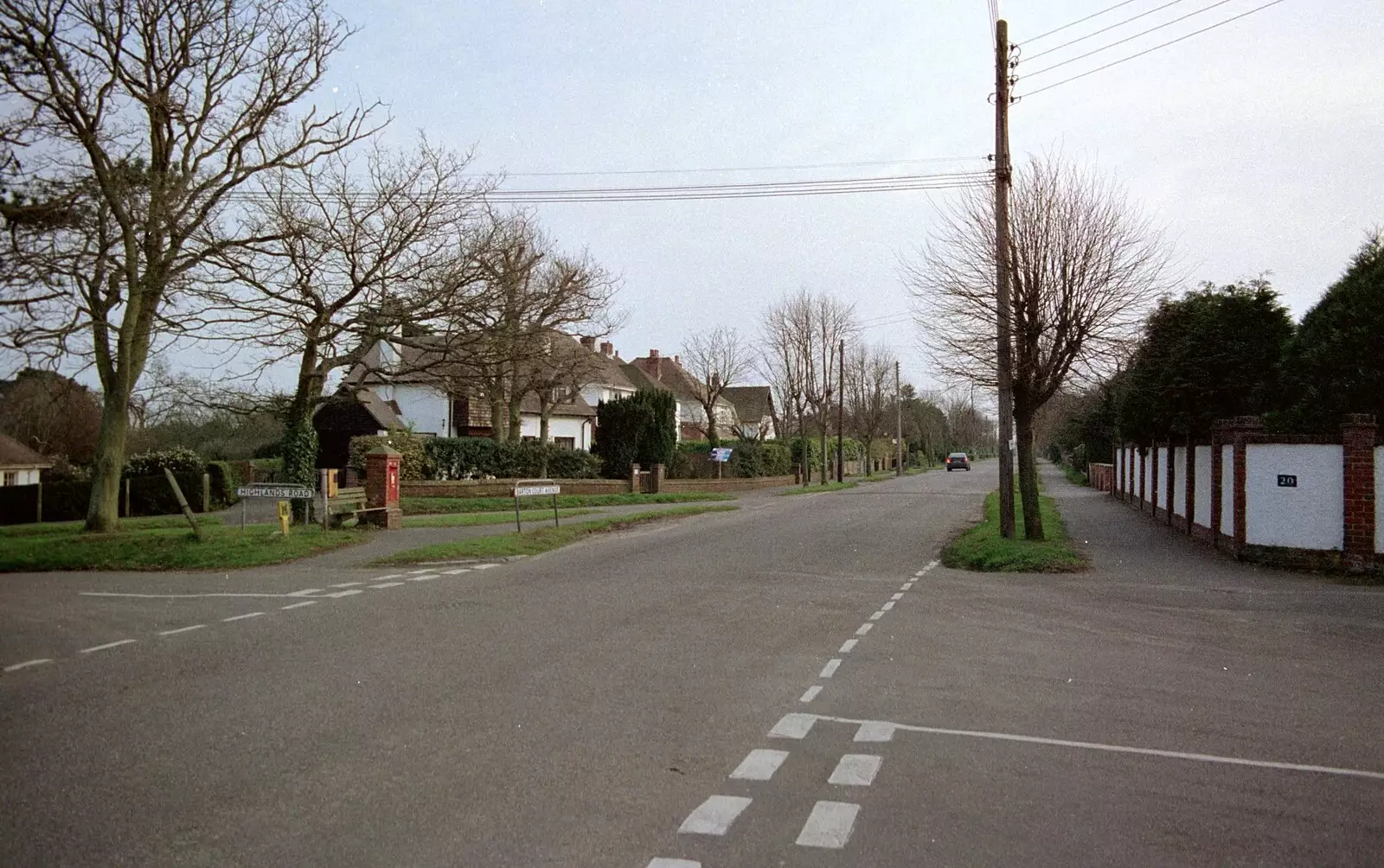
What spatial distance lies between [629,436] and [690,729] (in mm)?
37412

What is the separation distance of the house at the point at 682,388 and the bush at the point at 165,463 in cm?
4813

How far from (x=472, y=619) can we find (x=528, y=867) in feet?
22.0

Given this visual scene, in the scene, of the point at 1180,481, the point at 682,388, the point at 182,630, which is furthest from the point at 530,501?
the point at 682,388

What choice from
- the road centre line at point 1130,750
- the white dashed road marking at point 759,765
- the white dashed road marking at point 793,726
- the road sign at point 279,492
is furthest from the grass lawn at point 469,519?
the white dashed road marking at point 759,765

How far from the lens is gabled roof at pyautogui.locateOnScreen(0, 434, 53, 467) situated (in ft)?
27.5

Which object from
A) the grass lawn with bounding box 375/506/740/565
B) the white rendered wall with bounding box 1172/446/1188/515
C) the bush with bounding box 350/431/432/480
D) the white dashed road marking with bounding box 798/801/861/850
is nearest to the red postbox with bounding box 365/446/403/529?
the grass lawn with bounding box 375/506/740/565

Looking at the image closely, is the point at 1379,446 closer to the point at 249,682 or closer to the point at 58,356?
the point at 249,682

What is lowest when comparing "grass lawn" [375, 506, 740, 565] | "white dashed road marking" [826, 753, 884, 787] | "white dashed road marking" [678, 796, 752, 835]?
"white dashed road marking" [826, 753, 884, 787]

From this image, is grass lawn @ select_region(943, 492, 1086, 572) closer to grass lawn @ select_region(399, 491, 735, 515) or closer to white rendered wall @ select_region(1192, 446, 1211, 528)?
white rendered wall @ select_region(1192, 446, 1211, 528)

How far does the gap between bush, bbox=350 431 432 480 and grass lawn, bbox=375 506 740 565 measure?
13387 mm

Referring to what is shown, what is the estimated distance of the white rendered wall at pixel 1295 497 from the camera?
15.4 metres

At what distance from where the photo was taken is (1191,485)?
21.8 meters

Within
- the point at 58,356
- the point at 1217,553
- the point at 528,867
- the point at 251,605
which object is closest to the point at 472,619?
the point at 251,605

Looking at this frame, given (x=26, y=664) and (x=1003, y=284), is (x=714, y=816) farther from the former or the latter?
(x=1003, y=284)
